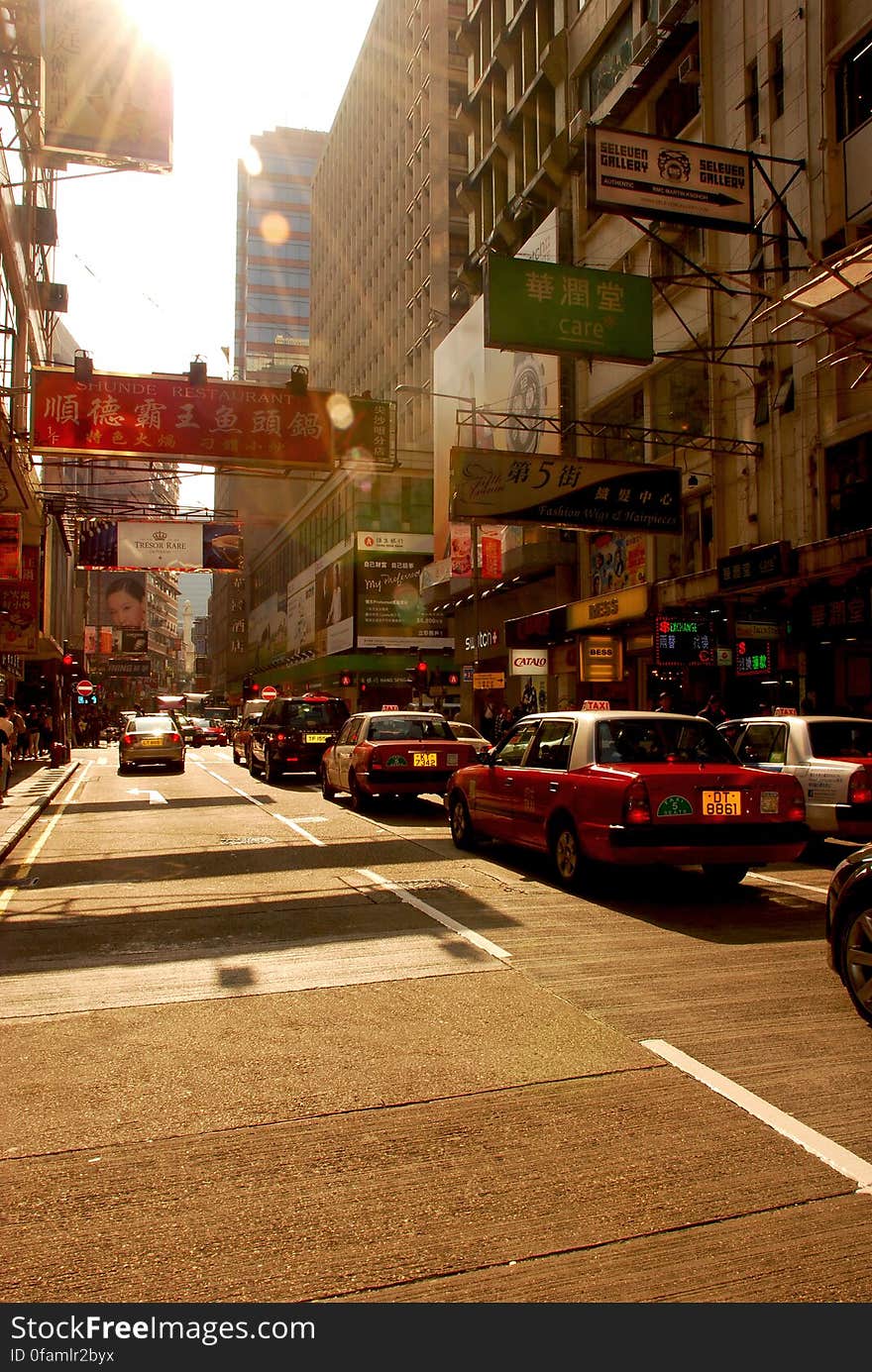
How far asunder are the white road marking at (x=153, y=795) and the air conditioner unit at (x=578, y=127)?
22.4 m

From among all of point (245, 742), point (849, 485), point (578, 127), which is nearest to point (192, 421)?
point (849, 485)

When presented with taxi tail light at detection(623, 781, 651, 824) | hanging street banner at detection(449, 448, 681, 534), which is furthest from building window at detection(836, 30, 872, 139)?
taxi tail light at detection(623, 781, 651, 824)

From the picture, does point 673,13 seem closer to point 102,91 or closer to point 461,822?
point 102,91

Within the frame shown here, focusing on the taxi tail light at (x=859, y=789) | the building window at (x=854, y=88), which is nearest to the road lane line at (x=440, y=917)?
the taxi tail light at (x=859, y=789)

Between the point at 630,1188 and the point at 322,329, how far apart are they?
88.0m

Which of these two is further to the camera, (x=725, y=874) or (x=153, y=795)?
(x=153, y=795)

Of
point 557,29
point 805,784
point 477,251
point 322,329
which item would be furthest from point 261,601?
point 805,784

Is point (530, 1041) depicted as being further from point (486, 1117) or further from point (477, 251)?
point (477, 251)

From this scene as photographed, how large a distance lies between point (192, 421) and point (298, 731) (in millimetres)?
8409

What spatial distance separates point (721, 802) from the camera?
8523 millimetres

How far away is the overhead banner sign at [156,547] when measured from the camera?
3569cm

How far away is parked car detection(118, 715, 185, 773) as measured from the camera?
29.5 m

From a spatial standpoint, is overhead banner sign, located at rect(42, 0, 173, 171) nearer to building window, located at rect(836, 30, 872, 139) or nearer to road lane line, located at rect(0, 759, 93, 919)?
building window, located at rect(836, 30, 872, 139)

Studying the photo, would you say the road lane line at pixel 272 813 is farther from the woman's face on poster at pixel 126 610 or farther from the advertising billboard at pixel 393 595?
the woman's face on poster at pixel 126 610
